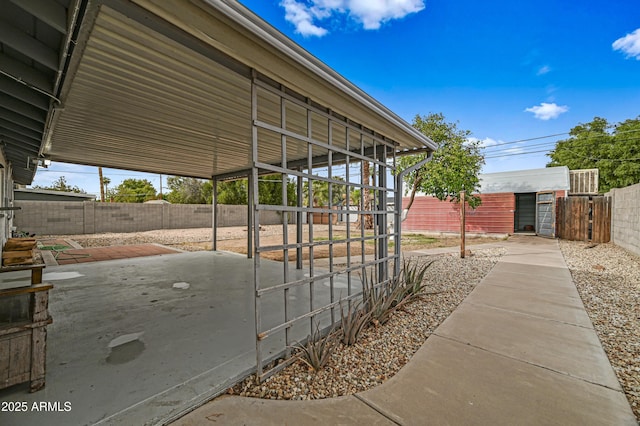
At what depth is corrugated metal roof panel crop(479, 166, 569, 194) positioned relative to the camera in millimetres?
11977

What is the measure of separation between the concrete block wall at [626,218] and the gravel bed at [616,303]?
1.40 feet

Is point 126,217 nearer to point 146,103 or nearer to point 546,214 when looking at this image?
point 146,103

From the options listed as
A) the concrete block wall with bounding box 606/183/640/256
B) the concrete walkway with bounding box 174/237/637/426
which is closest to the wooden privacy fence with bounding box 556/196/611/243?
the concrete block wall with bounding box 606/183/640/256

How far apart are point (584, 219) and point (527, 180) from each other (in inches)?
133

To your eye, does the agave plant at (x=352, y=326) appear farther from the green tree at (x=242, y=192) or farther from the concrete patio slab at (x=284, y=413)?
the green tree at (x=242, y=192)

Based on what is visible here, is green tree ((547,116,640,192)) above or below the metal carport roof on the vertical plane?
above

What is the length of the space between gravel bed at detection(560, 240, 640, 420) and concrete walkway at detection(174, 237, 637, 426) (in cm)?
9

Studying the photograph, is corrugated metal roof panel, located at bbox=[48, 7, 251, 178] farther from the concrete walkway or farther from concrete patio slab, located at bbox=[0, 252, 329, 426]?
the concrete walkway

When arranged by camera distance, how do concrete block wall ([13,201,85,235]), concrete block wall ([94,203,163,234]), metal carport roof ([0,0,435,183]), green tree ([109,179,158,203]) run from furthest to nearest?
green tree ([109,179,158,203]) < concrete block wall ([94,203,163,234]) < concrete block wall ([13,201,85,235]) < metal carport roof ([0,0,435,183])

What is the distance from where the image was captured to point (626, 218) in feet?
24.4

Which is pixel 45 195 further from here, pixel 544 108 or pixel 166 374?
pixel 544 108

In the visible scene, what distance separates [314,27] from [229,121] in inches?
289

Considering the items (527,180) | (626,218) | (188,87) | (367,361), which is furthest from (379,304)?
(527,180)

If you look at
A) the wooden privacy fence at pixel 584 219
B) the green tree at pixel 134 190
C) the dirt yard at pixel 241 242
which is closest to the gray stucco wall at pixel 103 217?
the dirt yard at pixel 241 242
